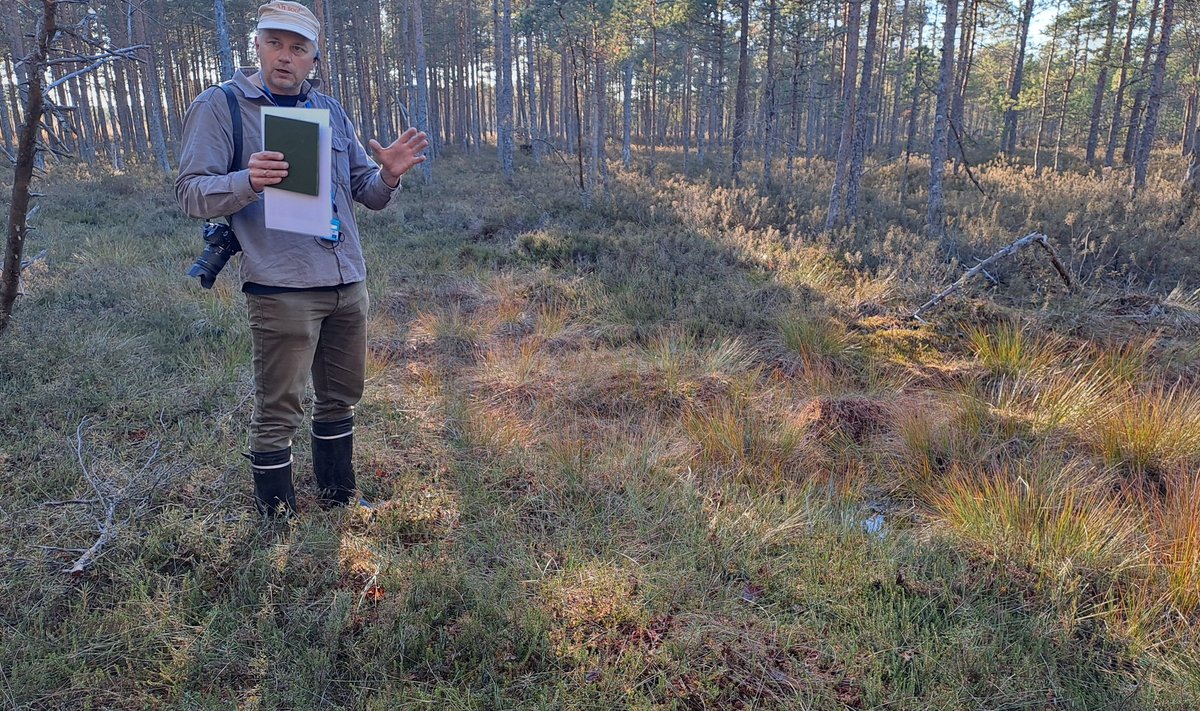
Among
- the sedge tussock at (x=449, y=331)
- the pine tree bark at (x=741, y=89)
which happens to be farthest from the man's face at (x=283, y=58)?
the pine tree bark at (x=741, y=89)

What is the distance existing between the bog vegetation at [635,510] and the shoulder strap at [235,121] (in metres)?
1.57

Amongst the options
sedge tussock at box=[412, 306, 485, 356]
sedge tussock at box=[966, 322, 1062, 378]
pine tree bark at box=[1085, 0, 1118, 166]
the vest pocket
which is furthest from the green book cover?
pine tree bark at box=[1085, 0, 1118, 166]

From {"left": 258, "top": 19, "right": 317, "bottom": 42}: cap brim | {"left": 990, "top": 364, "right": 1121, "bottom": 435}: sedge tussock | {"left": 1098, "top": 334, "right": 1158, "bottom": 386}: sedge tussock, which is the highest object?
{"left": 258, "top": 19, "right": 317, "bottom": 42}: cap brim

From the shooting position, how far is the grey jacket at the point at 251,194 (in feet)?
7.73

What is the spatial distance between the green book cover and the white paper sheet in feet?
0.05

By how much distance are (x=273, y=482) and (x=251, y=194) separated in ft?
4.38

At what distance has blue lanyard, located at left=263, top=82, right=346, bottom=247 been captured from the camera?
2566 mm

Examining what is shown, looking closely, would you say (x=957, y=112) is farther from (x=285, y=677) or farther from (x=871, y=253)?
(x=285, y=677)

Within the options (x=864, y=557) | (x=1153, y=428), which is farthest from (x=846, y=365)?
(x=864, y=557)

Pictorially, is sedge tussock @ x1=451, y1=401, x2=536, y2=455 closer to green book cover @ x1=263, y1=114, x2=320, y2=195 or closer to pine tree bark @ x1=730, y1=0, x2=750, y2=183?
green book cover @ x1=263, y1=114, x2=320, y2=195

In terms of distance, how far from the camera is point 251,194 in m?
2.34

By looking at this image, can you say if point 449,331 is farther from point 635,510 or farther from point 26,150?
point 635,510

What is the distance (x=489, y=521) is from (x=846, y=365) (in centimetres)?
348

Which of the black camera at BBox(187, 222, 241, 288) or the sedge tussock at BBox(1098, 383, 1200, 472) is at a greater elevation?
the black camera at BBox(187, 222, 241, 288)
